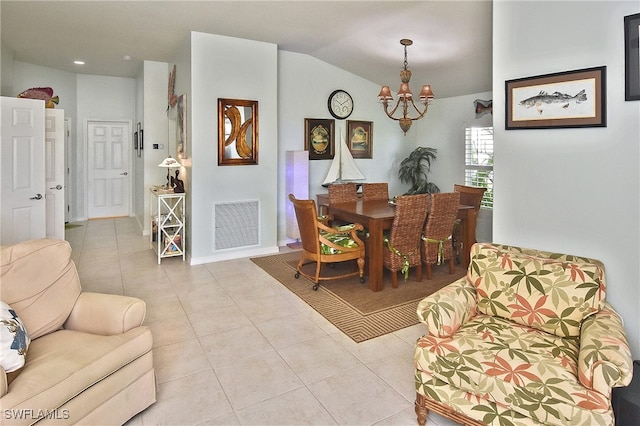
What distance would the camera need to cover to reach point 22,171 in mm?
4176

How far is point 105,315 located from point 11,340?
0.45 meters

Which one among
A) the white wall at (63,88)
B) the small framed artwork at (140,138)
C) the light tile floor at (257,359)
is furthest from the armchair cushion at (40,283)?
the white wall at (63,88)

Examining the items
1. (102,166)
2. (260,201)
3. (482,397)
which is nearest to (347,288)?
(260,201)

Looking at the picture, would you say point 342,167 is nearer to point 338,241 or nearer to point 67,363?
point 338,241

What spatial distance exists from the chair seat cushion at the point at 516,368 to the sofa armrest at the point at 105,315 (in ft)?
4.89

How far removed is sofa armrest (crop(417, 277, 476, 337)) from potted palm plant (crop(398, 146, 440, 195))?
4600 mm

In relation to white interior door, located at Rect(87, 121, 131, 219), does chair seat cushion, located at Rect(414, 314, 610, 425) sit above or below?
below

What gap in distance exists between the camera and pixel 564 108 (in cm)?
233

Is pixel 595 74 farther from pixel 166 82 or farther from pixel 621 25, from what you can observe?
pixel 166 82

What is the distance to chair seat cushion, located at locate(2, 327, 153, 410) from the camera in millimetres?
1571

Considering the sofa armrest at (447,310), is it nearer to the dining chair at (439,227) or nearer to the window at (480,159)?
the dining chair at (439,227)

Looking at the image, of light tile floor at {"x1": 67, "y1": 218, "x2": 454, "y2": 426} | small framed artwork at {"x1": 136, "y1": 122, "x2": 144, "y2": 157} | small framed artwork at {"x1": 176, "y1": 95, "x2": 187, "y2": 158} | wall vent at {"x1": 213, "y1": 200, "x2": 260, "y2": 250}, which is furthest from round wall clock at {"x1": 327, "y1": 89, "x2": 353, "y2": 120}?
small framed artwork at {"x1": 136, "y1": 122, "x2": 144, "y2": 157}

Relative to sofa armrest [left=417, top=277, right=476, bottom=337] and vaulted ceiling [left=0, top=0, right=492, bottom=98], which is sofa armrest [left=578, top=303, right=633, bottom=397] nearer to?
sofa armrest [left=417, top=277, right=476, bottom=337]

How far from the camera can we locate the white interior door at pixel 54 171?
15.8ft
